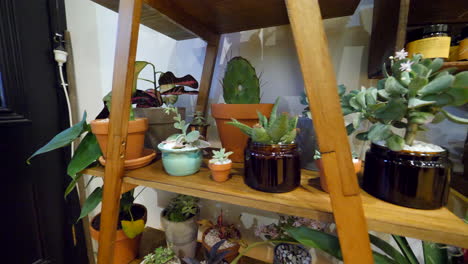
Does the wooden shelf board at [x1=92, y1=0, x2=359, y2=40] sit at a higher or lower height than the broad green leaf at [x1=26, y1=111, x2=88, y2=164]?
higher

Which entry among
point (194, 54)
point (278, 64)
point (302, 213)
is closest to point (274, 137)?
point (302, 213)

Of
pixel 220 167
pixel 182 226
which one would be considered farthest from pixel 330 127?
pixel 182 226

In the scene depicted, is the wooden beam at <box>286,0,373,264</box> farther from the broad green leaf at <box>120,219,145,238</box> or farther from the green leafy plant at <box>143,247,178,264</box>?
the broad green leaf at <box>120,219,145,238</box>

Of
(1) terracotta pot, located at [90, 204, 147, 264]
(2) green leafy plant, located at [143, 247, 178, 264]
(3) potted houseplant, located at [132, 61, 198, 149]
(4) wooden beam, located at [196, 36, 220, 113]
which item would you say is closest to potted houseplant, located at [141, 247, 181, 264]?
(2) green leafy plant, located at [143, 247, 178, 264]

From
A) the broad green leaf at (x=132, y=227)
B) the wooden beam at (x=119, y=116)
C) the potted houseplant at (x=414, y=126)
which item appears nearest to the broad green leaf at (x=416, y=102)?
the potted houseplant at (x=414, y=126)

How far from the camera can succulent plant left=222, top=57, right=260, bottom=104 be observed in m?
0.52

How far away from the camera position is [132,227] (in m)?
0.61

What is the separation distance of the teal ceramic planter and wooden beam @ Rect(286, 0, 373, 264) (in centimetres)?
30

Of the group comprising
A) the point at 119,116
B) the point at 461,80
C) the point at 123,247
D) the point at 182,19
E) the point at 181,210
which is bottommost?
the point at 123,247

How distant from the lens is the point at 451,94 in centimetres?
28

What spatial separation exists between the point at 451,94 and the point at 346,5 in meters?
0.35

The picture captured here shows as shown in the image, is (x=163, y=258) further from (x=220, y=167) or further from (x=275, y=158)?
(x=275, y=158)

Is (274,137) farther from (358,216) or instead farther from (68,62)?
(68,62)

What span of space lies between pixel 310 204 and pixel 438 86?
0.26 m
